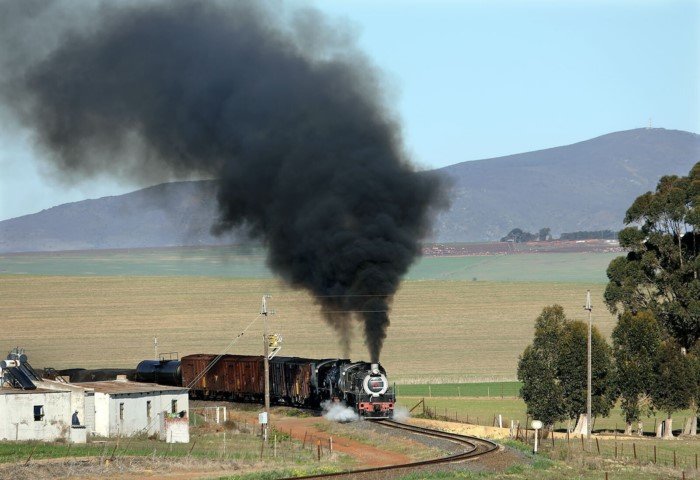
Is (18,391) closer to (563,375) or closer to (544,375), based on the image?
(544,375)

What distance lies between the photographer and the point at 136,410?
198 feet

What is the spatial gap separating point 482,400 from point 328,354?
24.3 meters

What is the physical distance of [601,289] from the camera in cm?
17225

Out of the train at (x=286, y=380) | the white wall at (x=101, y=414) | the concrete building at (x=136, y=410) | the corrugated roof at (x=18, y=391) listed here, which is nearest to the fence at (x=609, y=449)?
the train at (x=286, y=380)

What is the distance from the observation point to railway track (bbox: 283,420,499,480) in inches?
1682

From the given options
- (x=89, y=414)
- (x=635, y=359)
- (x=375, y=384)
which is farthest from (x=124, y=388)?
(x=635, y=359)

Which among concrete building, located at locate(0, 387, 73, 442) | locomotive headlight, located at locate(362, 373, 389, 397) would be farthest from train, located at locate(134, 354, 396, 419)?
concrete building, located at locate(0, 387, 73, 442)

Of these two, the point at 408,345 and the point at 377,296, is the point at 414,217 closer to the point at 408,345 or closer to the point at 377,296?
the point at 377,296

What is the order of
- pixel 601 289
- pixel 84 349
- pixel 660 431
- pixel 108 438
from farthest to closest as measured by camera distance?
pixel 601 289 → pixel 84 349 → pixel 660 431 → pixel 108 438

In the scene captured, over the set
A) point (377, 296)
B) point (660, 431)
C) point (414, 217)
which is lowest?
point (660, 431)

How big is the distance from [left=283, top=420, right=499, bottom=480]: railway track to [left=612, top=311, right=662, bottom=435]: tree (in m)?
16.3

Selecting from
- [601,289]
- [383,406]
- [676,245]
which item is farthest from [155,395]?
[601,289]

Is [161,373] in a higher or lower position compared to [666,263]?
lower

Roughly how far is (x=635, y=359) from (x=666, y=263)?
9501mm
